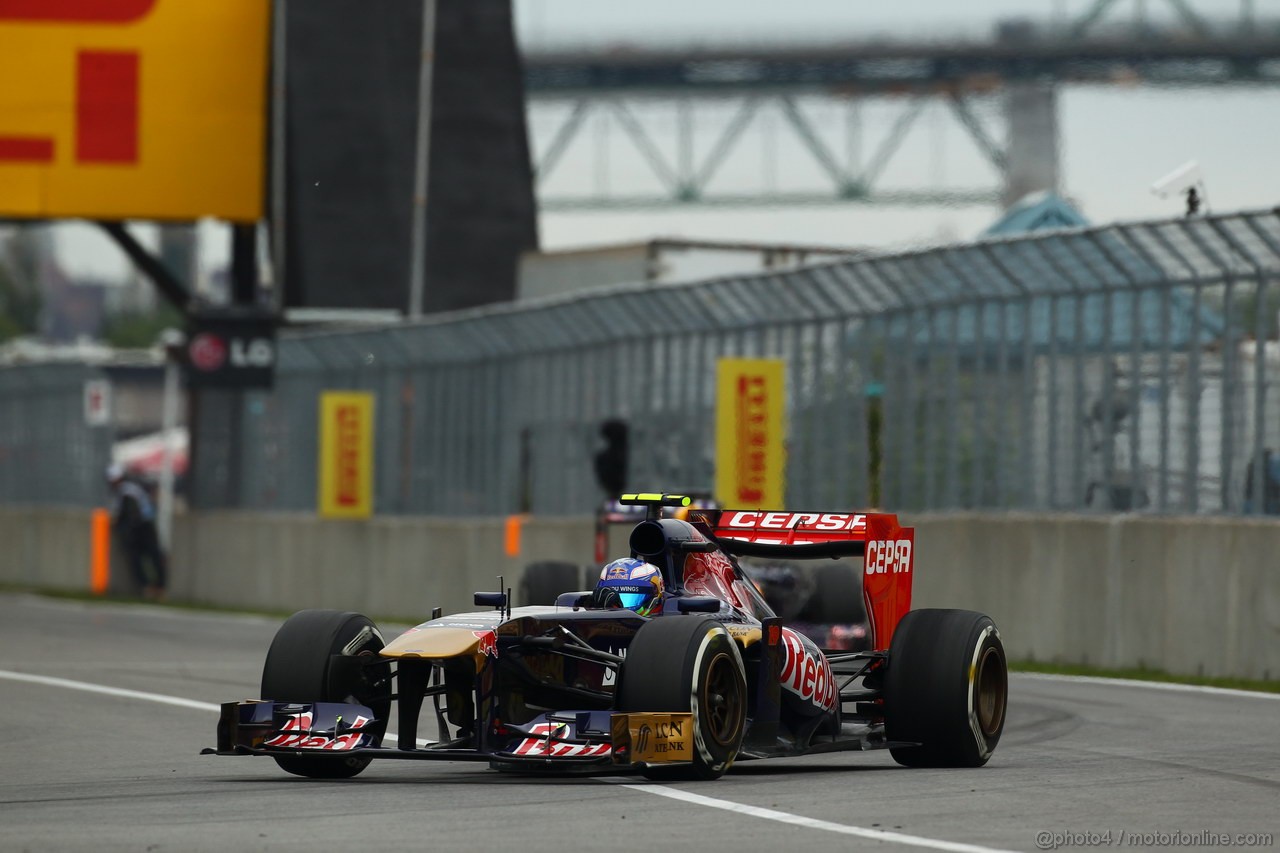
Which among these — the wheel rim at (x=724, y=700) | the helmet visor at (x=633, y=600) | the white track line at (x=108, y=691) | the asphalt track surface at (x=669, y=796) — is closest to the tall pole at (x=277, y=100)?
the white track line at (x=108, y=691)

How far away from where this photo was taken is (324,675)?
37.1ft

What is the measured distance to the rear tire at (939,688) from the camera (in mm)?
11930

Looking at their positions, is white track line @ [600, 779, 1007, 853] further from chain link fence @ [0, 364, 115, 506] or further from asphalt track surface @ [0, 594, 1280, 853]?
chain link fence @ [0, 364, 115, 506]

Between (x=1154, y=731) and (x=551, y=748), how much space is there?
479cm

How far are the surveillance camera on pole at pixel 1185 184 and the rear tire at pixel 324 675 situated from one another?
10669 millimetres

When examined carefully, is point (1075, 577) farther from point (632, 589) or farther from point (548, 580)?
point (632, 589)

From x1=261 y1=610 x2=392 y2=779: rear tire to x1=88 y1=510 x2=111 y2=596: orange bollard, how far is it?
2751 centimetres

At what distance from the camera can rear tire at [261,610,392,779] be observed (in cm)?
1131

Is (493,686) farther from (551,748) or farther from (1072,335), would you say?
(1072,335)

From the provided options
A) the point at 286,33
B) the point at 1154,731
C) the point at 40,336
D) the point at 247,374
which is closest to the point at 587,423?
the point at 247,374

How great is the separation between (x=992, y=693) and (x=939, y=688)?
1.67ft

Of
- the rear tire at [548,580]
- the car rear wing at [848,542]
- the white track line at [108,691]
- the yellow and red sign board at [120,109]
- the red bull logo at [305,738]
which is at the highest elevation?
the yellow and red sign board at [120,109]

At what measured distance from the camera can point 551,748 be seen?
10.8 meters

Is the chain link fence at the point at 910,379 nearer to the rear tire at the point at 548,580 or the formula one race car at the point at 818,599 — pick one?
the formula one race car at the point at 818,599
